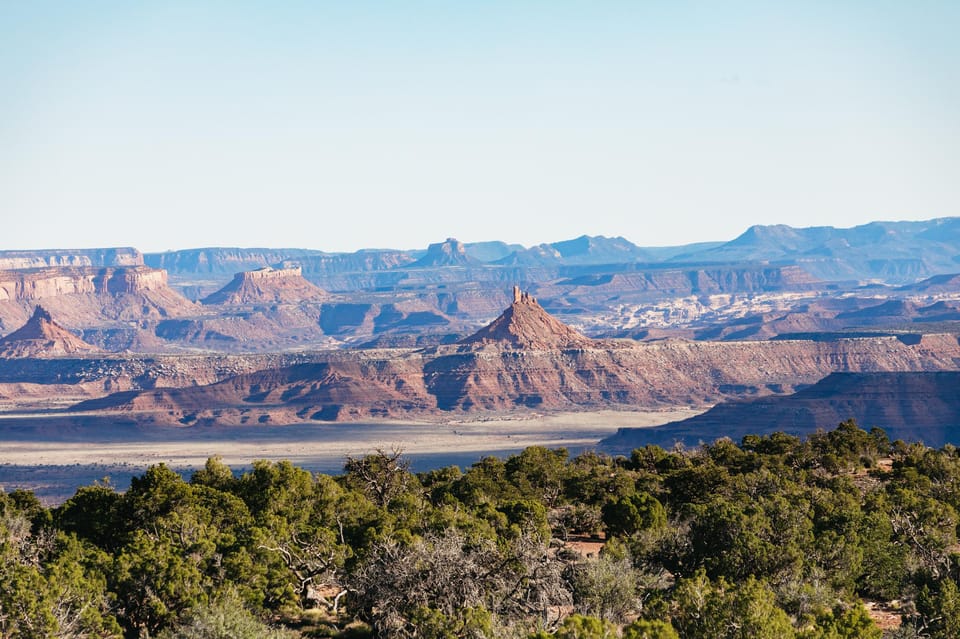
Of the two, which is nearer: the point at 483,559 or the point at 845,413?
the point at 483,559

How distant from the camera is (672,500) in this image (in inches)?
2707

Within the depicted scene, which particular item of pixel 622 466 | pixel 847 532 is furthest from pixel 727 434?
pixel 847 532

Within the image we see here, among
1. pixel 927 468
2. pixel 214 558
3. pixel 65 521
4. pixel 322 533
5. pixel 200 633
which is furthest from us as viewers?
A: pixel 927 468

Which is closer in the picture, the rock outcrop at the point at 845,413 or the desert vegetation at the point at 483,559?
the desert vegetation at the point at 483,559

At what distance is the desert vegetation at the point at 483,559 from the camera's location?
136 ft

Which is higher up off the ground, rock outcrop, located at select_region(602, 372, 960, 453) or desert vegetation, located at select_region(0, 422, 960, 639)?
desert vegetation, located at select_region(0, 422, 960, 639)

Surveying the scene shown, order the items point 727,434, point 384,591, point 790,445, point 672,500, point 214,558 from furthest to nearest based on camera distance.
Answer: point 727,434 → point 790,445 → point 672,500 → point 214,558 → point 384,591

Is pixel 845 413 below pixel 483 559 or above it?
below

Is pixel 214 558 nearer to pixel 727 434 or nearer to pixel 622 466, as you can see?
pixel 622 466

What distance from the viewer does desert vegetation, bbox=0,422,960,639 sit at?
4138 cm

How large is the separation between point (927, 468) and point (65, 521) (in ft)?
152

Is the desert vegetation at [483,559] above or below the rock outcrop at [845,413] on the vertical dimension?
above

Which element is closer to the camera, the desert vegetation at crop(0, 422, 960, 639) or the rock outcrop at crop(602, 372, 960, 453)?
the desert vegetation at crop(0, 422, 960, 639)

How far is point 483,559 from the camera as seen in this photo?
151 feet
